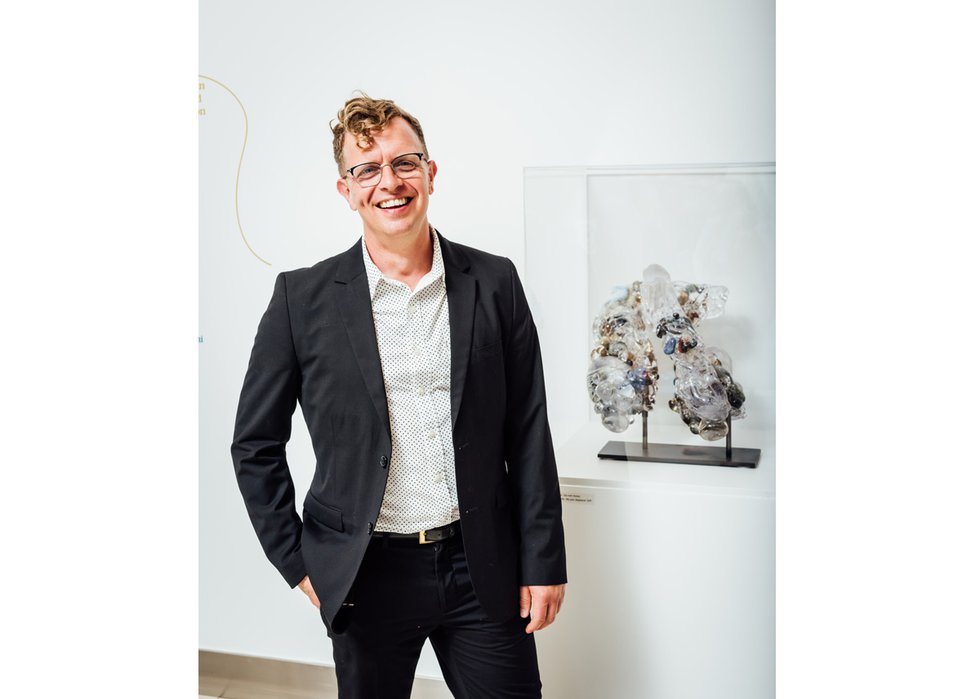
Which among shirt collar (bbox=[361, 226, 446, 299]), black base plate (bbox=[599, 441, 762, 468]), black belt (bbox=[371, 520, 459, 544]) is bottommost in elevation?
black belt (bbox=[371, 520, 459, 544])

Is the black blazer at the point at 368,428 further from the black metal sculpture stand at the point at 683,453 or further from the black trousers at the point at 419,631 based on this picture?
the black metal sculpture stand at the point at 683,453

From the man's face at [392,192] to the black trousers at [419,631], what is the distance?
650 mm

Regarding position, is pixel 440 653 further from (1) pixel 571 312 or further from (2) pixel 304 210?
(2) pixel 304 210

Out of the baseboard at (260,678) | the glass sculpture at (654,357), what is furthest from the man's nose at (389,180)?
the baseboard at (260,678)

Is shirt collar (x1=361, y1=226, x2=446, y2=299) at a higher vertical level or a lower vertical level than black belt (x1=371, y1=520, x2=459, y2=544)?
higher

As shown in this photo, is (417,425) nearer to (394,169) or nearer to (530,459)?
(530,459)

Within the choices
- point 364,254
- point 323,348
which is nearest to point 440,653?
point 323,348

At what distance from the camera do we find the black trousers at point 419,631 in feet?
5.66

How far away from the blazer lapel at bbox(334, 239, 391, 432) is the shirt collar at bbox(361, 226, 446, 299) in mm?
11

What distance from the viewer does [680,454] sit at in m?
2.01

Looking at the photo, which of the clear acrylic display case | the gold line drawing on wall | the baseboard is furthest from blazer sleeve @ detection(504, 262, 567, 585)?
the baseboard

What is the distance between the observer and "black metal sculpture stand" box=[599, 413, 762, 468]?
6.44 ft

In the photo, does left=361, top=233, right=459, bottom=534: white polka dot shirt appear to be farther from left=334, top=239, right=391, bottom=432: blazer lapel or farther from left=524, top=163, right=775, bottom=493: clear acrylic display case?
left=524, top=163, right=775, bottom=493: clear acrylic display case
